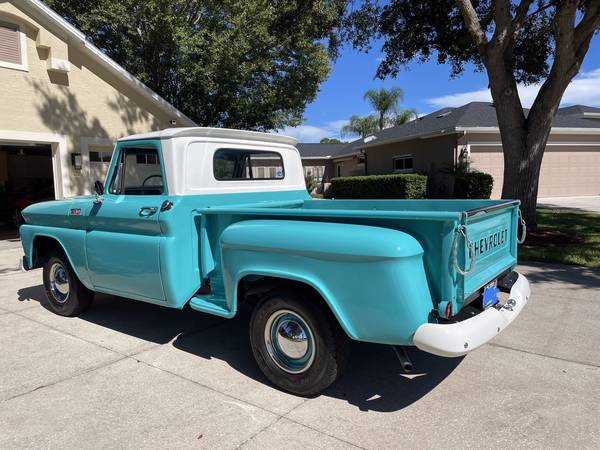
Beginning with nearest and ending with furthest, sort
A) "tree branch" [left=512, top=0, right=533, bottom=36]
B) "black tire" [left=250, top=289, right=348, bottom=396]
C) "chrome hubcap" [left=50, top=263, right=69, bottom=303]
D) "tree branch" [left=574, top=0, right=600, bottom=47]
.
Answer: "black tire" [left=250, top=289, right=348, bottom=396]
"chrome hubcap" [left=50, top=263, right=69, bottom=303]
"tree branch" [left=574, top=0, right=600, bottom=47]
"tree branch" [left=512, top=0, right=533, bottom=36]

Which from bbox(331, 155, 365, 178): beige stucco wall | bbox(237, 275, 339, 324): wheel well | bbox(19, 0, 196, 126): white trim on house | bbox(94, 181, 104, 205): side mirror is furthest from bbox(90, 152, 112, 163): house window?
bbox(331, 155, 365, 178): beige stucco wall

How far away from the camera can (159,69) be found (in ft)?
59.8

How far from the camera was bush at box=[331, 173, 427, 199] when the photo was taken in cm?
1809

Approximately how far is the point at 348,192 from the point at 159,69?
964cm

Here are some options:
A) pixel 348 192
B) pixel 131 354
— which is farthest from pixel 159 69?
pixel 131 354

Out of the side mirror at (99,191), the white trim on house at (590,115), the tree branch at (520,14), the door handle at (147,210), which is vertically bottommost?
the door handle at (147,210)

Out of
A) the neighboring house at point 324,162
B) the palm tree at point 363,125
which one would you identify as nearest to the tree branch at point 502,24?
the neighboring house at point 324,162

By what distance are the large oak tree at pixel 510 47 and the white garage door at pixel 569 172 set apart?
8012 millimetres

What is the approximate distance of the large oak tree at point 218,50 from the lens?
15617 millimetres

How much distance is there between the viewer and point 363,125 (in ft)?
156

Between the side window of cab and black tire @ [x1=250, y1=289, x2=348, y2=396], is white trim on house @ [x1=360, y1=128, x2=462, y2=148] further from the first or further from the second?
black tire @ [x1=250, y1=289, x2=348, y2=396]

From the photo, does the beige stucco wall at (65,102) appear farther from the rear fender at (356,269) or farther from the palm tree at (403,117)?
the palm tree at (403,117)

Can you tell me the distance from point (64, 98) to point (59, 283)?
8204mm

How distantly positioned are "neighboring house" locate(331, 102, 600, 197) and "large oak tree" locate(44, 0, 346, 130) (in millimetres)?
5568
